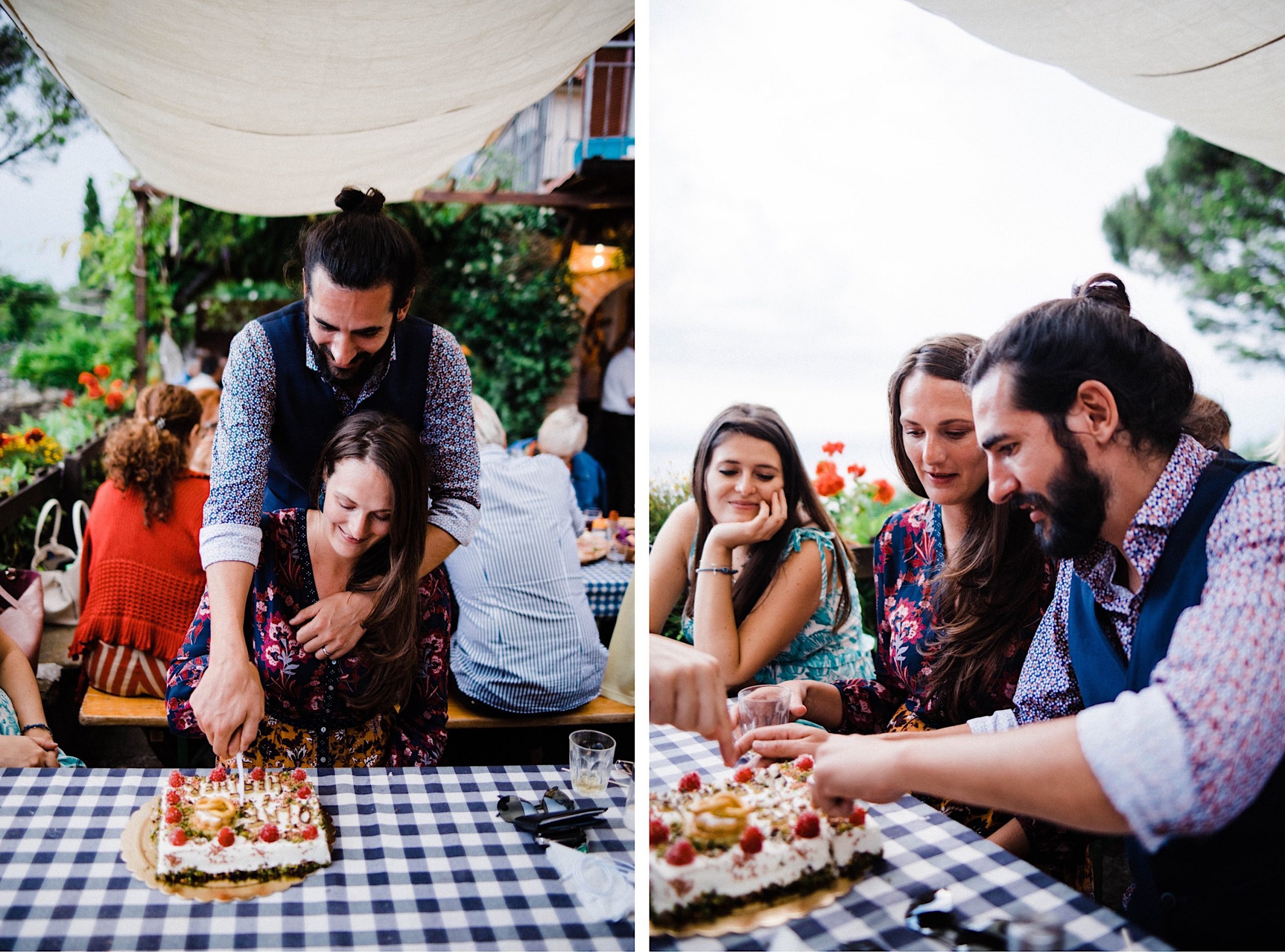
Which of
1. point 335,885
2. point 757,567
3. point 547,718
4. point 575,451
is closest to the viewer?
point 335,885

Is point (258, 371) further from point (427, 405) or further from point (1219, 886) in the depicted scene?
point (1219, 886)

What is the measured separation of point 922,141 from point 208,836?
80.8 inches

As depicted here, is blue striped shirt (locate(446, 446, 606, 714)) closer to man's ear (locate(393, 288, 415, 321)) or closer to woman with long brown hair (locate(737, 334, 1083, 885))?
man's ear (locate(393, 288, 415, 321))

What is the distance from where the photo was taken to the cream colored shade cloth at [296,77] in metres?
2.50

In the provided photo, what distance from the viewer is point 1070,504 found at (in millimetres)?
1776

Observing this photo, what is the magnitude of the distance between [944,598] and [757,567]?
0.40 m

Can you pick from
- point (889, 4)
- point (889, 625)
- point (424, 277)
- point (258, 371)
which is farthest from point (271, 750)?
point (889, 4)

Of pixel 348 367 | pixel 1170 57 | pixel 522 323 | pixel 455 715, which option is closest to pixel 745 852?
pixel 455 715

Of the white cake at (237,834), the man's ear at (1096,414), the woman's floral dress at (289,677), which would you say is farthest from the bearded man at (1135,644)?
the woman's floral dress at (289,677)

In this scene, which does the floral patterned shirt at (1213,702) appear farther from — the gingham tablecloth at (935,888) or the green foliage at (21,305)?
the green foliage at (21,305)

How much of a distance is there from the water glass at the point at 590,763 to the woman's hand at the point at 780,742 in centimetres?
42

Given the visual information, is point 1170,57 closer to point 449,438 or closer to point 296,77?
point 449,438

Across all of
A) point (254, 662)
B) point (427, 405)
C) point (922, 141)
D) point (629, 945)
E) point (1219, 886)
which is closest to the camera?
point (1219, 886)

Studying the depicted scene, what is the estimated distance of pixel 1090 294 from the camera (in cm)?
184
